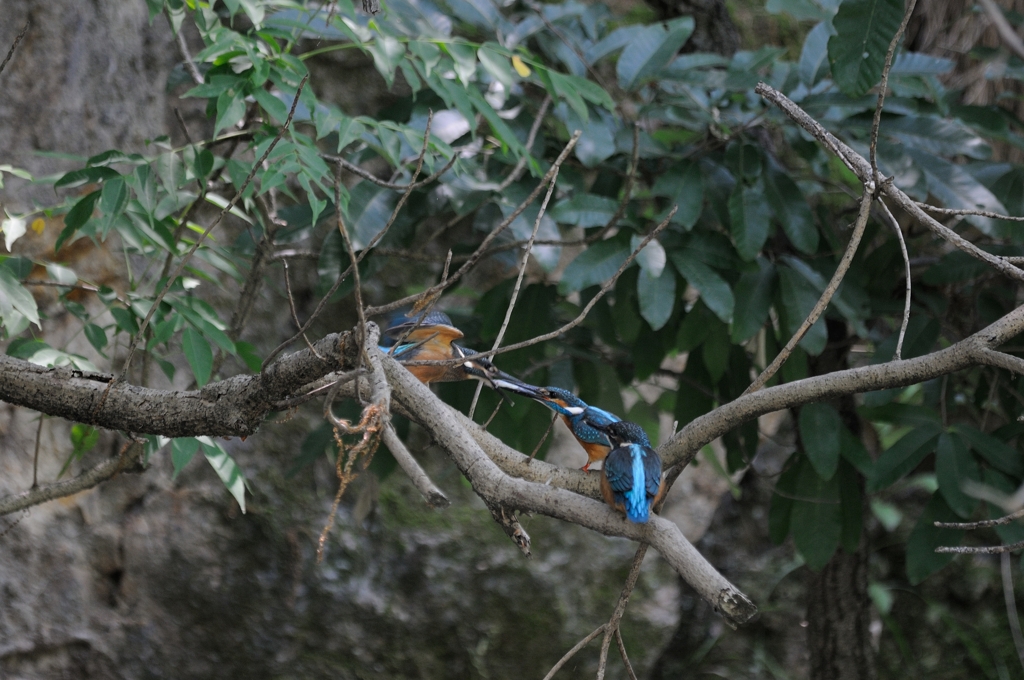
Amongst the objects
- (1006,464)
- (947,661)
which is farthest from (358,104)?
(947,661)

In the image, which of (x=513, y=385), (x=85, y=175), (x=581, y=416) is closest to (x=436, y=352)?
(x=513, y=385)

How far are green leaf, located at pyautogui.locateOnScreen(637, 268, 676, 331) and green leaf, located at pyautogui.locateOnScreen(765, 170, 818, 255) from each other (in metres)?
0.47

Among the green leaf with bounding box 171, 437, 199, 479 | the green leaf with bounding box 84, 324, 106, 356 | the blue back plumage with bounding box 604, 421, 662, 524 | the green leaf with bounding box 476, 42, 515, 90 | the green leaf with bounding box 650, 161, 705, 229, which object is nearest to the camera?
the blue back plumage with bounding box 604, 421, 662, 524

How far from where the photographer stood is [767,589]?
4266 mm

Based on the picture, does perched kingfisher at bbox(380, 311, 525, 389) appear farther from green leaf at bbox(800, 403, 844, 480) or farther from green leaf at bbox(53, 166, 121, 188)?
green leaf at bbox(800, 403, 844, 480)

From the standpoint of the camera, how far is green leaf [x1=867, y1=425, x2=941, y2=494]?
2.33 meters

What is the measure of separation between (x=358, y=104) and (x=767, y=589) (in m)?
3.31

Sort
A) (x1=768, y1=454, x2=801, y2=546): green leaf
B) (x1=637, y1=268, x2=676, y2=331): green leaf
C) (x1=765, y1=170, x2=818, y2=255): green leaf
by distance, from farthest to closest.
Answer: (x1=768, y1=454, x2=801, y2=546): green leaf → (x1=765, y1=170, x2=818, y2=255): green leaf → (x1=637, y1=268, x2=676, y2=331): green leaf

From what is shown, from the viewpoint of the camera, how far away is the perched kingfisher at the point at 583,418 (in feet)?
5.75

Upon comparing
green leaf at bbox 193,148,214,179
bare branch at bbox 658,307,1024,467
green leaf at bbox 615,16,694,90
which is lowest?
bare branch at bbox 658,307,1024,467

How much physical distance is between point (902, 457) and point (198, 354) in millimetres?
1961

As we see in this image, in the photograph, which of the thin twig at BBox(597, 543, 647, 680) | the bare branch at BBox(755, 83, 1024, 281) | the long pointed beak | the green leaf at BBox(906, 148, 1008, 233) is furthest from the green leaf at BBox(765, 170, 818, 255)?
the thin twig at BBox(597, 543, 647, 680)

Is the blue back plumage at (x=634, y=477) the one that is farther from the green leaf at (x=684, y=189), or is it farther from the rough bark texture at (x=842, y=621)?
the rough bark texture at (x=842, y=621)

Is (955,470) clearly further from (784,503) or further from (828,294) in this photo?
(828,294)
